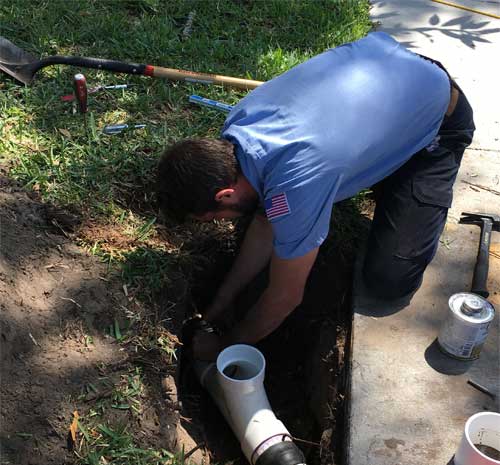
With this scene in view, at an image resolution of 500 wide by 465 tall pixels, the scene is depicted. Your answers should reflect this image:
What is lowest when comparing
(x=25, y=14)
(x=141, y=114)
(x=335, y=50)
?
(x=141, y=114)

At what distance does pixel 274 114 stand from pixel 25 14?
103 inches

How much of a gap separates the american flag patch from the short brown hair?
15cm

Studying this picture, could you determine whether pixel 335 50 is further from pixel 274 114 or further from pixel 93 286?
pixel 93 286

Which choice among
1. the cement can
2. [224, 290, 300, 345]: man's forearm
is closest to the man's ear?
[224, 290, 300, 345]: man's forearm

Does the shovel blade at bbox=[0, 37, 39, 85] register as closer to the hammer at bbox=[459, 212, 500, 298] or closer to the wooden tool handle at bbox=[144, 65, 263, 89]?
the wooden tool handle at bbox=[144, 65, 263, 89]

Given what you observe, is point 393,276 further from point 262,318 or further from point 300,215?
point 300,215

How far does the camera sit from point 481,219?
3.19m

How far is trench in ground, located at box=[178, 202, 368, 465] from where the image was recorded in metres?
2.63

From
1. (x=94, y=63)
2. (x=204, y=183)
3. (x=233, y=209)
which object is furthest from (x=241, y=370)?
(x=94, y=63)

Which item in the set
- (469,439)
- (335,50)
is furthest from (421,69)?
(469,439)

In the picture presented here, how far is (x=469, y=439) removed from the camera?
213cm

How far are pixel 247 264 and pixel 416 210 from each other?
80 centimetres

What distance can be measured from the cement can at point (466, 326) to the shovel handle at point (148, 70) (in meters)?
1.77

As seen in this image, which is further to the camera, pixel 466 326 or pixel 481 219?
pixel 481 219
